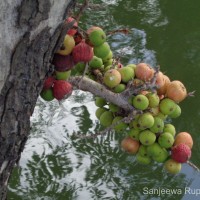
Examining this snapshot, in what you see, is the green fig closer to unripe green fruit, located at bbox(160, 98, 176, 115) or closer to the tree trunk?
the tree trunk

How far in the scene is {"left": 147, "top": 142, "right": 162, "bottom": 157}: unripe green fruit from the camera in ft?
4.28

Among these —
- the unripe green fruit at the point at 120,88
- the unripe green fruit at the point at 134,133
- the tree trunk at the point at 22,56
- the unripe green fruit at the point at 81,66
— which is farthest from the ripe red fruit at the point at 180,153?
the tree trunk at the point at 22,56

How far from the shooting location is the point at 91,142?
202 centimetres

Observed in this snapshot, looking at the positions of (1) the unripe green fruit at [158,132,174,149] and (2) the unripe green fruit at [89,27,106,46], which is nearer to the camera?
(2) the unripe green fruit at [89,27,106,46]

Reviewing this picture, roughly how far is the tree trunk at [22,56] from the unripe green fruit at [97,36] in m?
0.09

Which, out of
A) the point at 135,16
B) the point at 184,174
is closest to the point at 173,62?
the point at 135,16

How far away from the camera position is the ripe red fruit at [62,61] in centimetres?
108

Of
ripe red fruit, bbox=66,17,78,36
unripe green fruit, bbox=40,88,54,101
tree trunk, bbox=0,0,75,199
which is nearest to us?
tree trunk, bbox=0,0,75,199

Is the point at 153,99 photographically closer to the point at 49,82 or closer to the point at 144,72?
the point at 144,72

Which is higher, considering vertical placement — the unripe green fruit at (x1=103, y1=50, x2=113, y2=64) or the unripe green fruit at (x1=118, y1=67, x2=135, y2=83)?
the unripe green fruit at (x1=103, y1=50, x2=113, y2=64)

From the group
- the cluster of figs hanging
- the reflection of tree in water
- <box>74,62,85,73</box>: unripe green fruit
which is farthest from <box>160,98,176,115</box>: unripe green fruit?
the reflection of tree in water

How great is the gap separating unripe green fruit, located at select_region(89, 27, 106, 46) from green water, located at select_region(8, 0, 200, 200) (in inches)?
36.3

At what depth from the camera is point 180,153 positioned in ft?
4.26

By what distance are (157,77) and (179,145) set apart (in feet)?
0.63
